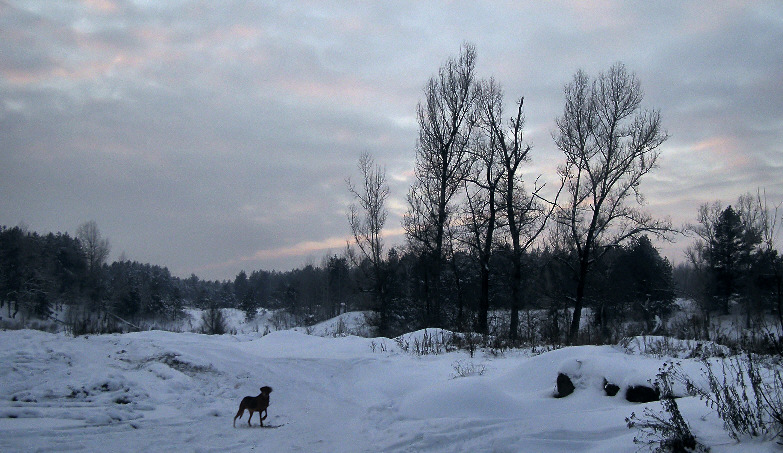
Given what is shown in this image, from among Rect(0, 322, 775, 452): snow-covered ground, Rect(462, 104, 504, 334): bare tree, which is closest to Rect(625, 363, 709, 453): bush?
Rect(0, 322, 775, 452): snow-covered ground

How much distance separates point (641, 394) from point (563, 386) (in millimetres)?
1078

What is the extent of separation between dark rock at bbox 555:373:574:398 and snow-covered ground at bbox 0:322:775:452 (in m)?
0.11

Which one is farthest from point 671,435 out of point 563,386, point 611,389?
point 563,386

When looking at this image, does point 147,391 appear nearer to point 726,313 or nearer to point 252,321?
point 726,313

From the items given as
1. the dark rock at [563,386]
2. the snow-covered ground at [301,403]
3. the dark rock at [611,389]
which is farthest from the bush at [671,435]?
the dark rock at [563,386]

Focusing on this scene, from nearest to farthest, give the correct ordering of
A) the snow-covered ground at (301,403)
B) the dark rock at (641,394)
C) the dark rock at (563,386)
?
the snow-covered ground at (301,403), the dark rock at (641,394), the dark rock at (563,386)

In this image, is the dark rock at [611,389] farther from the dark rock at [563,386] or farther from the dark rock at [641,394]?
the dark rock at [563,386]

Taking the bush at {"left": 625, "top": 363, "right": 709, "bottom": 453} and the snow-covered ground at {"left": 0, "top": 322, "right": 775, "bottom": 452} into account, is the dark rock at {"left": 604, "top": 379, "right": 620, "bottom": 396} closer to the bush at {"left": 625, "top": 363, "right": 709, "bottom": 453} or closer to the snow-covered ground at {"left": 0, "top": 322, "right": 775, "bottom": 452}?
the snow-covered ground at {"left": 0, "top": 322, "right": 775, "bottom": 452}

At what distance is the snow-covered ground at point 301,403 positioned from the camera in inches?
223

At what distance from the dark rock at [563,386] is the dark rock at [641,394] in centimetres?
81

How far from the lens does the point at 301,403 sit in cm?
891

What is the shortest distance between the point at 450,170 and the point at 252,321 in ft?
192

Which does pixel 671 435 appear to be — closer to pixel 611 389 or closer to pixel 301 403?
pixel 611 389

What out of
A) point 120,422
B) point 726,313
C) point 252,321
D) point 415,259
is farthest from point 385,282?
point 252,321
